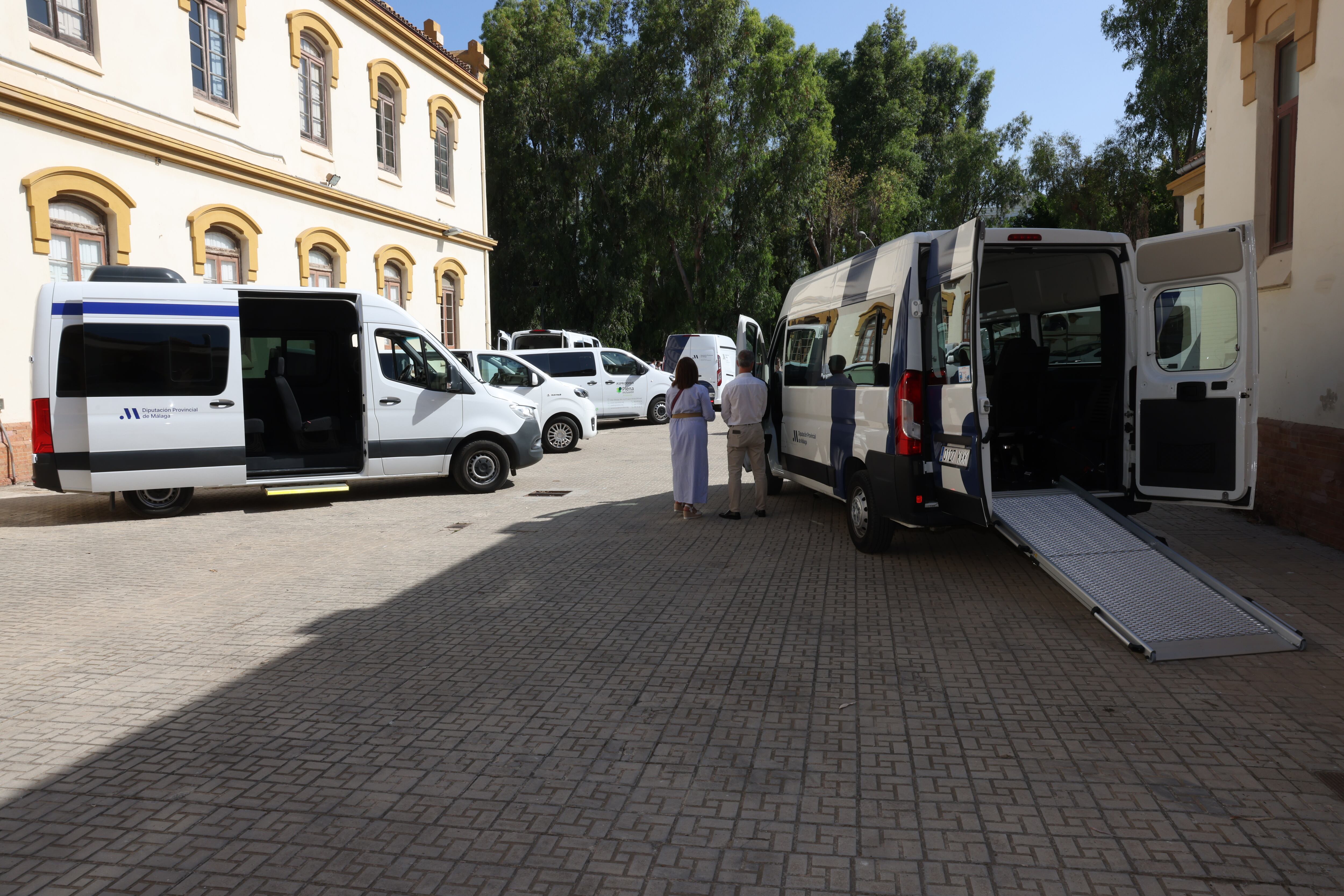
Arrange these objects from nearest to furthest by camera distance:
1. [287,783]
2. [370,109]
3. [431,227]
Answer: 1. [287,783]
2. [370,109]
3. [431,227]

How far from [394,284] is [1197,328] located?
18.0 metres

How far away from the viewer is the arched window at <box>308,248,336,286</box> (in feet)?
60.2

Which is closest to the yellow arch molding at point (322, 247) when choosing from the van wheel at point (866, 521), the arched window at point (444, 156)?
the arched window at point (444, 156)

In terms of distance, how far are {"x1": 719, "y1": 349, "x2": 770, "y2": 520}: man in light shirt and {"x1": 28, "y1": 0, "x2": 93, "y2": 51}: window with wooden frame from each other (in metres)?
10.3

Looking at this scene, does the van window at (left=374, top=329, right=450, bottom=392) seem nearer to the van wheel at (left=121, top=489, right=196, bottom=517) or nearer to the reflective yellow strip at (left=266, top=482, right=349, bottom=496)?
the reflective yellow strip at (left=266, top=482, right=349, bottom=496)

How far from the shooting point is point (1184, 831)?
3227 mm

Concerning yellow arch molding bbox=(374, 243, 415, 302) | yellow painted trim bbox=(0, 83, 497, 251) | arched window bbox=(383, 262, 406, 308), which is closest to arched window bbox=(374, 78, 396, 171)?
yellow painted trim bbox=(0, 83, 497, 251)

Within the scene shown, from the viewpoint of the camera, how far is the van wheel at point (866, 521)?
7664 mm

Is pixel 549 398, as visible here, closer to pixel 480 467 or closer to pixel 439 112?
pixel 480 467

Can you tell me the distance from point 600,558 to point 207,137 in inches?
461

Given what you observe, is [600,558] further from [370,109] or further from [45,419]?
[370,109]

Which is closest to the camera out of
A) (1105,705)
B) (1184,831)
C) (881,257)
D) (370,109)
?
(1184,831)

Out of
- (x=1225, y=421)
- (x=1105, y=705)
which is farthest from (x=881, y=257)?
(x=1105, y=705)

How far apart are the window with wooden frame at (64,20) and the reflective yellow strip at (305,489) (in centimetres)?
707
